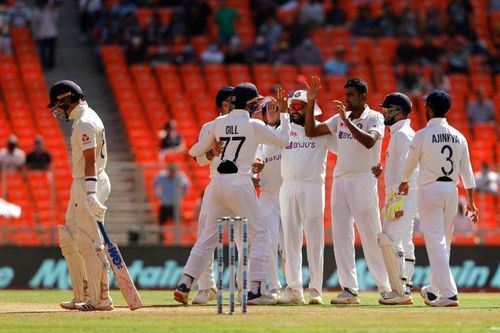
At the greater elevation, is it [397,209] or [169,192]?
[169,192]

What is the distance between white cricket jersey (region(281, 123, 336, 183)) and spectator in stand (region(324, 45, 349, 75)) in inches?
643

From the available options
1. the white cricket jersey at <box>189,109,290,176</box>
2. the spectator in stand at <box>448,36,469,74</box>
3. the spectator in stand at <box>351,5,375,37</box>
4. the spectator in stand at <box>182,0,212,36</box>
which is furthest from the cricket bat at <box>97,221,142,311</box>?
the spectator in stand at <box>351,5,375,37</box>

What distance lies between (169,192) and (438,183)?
398 inches

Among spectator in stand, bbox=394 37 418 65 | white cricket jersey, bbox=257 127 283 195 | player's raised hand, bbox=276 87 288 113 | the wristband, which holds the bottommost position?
the wristband

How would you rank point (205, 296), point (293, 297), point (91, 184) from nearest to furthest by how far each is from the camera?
1. point (91, 184)
2. point (293, 297)
3. point (205, 296)

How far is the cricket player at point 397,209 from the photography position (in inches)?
730

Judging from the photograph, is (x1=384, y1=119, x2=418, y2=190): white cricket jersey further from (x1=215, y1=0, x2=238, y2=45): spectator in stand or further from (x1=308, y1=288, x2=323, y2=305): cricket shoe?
(x1=215, y1=0, x2=238, y2=45): spectator in stand

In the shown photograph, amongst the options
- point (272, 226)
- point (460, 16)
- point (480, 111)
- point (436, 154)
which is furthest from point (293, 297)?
point (460, 16)

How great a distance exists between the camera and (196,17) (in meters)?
36.1

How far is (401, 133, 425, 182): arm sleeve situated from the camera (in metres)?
18.2

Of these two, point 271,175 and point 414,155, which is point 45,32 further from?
point 414,155

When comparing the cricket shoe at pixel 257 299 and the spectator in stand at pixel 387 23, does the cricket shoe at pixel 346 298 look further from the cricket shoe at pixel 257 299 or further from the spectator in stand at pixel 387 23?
the spectator in stand at pixel 387 23

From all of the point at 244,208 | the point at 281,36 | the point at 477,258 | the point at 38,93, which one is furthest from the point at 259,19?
the point at 244,208

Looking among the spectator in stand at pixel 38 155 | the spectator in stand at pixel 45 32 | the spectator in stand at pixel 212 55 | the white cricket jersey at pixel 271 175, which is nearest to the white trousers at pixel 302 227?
the white cricket jersey at pixel 271 175
